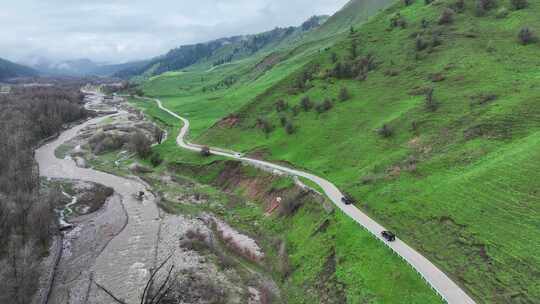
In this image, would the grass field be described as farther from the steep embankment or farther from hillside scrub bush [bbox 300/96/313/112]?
hillside scrub bush [bbox 300/96/313/112]

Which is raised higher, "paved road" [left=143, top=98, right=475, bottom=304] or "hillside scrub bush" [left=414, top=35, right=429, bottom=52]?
"hillside scrub bush" [left=414, top=35, right=429, bottom=52]

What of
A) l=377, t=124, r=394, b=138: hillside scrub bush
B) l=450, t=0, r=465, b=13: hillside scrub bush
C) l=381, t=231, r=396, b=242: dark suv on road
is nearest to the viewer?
l=381, t=231, r=396, b=242: dark suv on road

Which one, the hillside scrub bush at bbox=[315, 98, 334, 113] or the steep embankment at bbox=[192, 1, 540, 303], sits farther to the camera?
the hillside scrub bush at bbox=[315, 98, 334, 113]

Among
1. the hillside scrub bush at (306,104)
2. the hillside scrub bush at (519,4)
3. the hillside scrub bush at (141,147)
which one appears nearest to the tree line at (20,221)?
the hillside scrub bush at (141,147)

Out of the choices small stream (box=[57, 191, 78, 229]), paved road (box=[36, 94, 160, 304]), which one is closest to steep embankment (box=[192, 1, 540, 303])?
paved road (box=[36, 94, 160, 304])

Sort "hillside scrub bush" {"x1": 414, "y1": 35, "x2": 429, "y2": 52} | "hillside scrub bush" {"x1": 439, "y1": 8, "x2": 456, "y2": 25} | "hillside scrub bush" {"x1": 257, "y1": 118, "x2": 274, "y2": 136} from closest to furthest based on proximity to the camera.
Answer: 1. "hillside scrub bush" {"x1": 257, "y1": 118, "x2": 274, "y2": 136}
2. "hillside scrub bush" {"x1": 414, "y1": 35, "x2": 429, "y2": 52}
3. "hillside scrub bush" {"x1": 439, "y1": 8, "x2": 456, "y2": 25}

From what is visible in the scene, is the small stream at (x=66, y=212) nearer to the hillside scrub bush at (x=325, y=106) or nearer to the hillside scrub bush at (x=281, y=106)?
the hillside scrub bush at (x=281, y=106)

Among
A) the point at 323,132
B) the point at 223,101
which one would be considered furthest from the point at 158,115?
the point at 323,132
